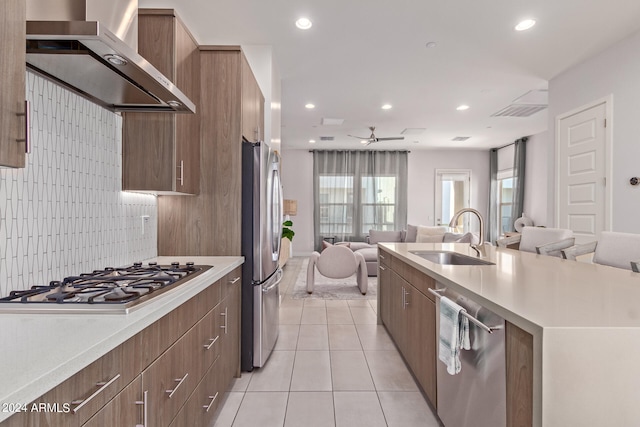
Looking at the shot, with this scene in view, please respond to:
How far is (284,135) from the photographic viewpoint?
7.38m

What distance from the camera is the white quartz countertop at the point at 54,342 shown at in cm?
64

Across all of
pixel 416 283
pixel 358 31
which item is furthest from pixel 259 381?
pixel 358 31

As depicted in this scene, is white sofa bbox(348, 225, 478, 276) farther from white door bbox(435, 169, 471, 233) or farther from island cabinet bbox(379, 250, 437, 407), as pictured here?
island cabinet bbox(379, 250, 437, 407)

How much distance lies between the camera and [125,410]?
0.96 metres

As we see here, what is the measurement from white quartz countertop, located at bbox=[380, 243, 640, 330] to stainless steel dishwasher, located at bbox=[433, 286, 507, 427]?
0.07 m

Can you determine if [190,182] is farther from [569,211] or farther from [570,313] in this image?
[569,211]

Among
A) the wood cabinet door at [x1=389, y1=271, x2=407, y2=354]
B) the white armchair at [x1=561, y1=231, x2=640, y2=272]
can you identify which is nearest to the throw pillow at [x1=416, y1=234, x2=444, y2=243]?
the wood cabinet door at [x1=389, y1=271, x2=407, y2=354]

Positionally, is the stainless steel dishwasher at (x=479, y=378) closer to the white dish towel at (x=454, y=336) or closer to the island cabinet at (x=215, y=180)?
the white dish towel at (x=454, y=336)

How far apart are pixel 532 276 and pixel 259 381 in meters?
1.82

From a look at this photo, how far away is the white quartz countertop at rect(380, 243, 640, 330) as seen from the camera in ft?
3.19

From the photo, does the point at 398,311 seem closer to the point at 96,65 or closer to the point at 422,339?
the point at 422,339

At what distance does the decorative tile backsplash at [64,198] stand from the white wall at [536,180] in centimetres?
770

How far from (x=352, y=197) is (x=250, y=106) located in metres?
6.30

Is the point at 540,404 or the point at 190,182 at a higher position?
the point at 190,182
